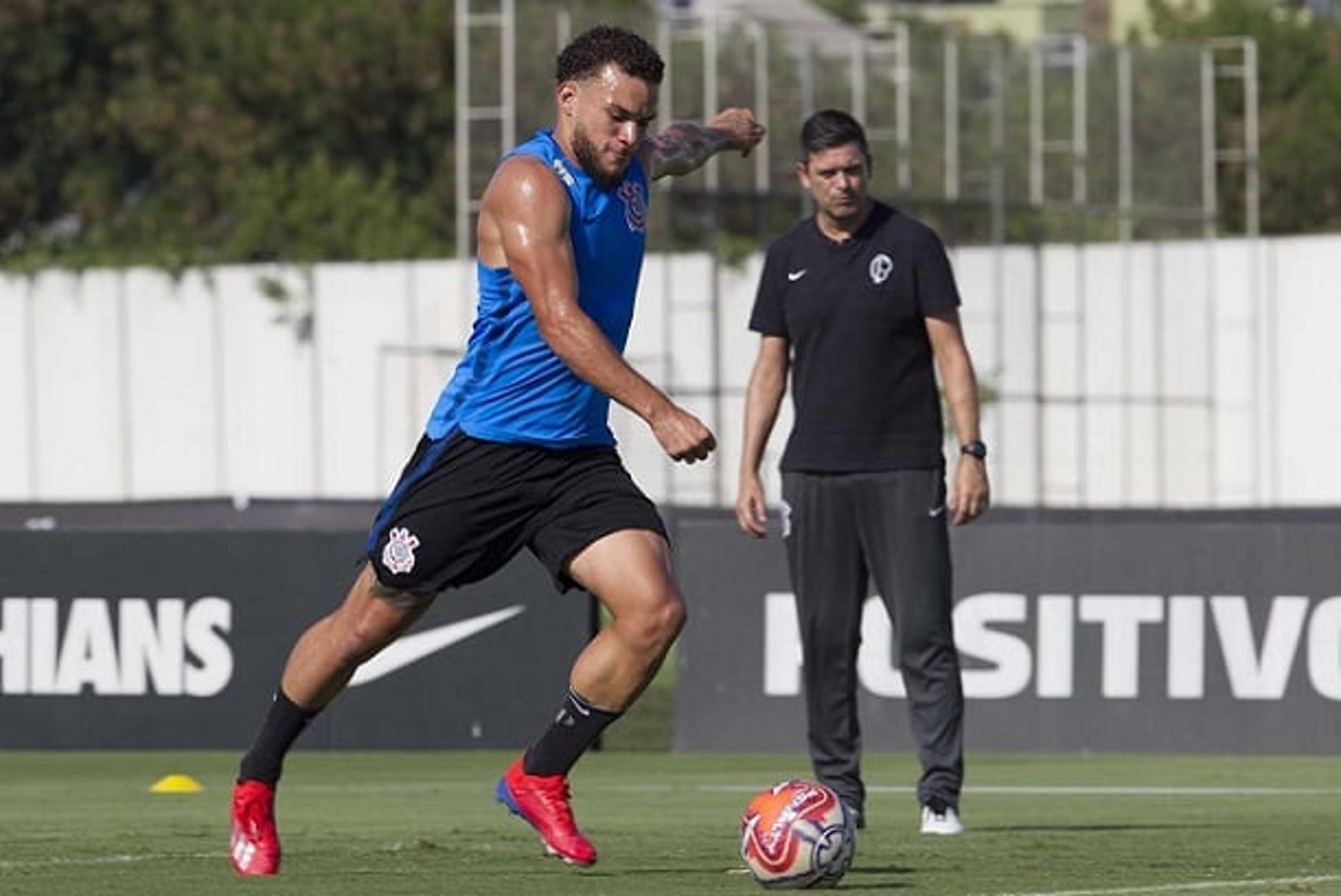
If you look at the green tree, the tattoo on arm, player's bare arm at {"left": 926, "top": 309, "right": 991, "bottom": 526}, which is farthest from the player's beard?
the green tree

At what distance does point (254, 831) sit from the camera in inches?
387

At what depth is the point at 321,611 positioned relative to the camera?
1717 cm

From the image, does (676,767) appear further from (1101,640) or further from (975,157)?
(975,157)

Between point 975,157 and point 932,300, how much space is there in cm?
3148

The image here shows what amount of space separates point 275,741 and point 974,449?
2.84m

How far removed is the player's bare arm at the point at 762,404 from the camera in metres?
12.2

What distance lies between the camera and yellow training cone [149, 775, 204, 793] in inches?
581

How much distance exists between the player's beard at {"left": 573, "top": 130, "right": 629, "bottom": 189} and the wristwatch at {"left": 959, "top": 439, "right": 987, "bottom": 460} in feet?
8.06

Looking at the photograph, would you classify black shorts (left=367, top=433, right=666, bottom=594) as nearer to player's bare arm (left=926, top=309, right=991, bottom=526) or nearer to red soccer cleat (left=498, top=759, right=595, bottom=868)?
red soccer cleat (left=498, top=759, right=595, bottom=868)

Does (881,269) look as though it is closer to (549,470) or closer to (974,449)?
(974,449)

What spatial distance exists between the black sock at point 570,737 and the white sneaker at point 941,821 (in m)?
2.11

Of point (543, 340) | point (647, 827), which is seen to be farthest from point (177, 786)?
point (543, 340)

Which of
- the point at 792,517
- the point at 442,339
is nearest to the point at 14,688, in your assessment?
the point at 792,517

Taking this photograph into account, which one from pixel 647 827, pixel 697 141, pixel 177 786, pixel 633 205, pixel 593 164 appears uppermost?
pixel 697 141
